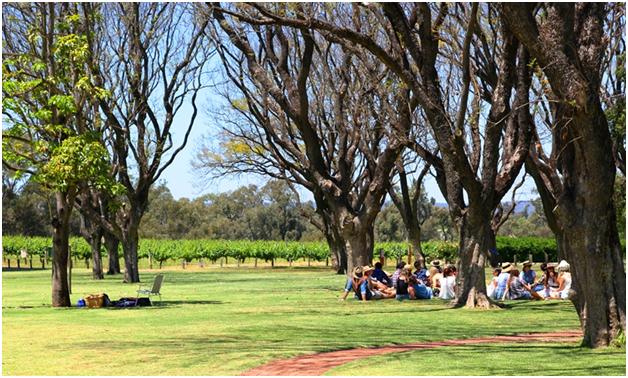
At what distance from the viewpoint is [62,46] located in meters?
25.1

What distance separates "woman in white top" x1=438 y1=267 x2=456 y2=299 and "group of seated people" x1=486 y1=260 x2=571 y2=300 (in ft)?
3.56

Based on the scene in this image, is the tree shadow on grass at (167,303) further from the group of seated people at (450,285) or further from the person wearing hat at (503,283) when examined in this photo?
the person wearing hat at (503,283)

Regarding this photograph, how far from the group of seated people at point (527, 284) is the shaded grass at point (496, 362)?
12826 millimetres

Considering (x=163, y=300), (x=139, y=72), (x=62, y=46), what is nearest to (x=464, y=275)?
(x=163, y=300)

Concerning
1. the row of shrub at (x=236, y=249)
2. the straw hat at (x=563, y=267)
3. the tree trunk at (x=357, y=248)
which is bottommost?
the straw hat at (x=563, y=267)

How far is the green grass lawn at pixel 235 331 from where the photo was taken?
13539 mm

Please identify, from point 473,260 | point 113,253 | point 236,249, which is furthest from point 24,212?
point 473,260

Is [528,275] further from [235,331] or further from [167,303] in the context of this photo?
[235,331]

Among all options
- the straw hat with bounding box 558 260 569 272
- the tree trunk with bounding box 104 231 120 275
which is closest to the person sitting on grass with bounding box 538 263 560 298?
the straw hat with bounding box 558 260 569 272

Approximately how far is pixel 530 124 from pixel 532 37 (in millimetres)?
10532

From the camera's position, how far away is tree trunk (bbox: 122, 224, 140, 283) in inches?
1657

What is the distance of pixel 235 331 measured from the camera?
18.5 meters

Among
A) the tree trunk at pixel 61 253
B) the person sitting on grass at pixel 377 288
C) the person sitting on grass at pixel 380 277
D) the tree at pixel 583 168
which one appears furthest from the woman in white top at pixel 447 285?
the tree at pixel 583 168

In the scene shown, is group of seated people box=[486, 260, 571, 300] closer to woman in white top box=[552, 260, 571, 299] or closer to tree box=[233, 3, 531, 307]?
woman in white top box=[552, 260, 571, 299]
